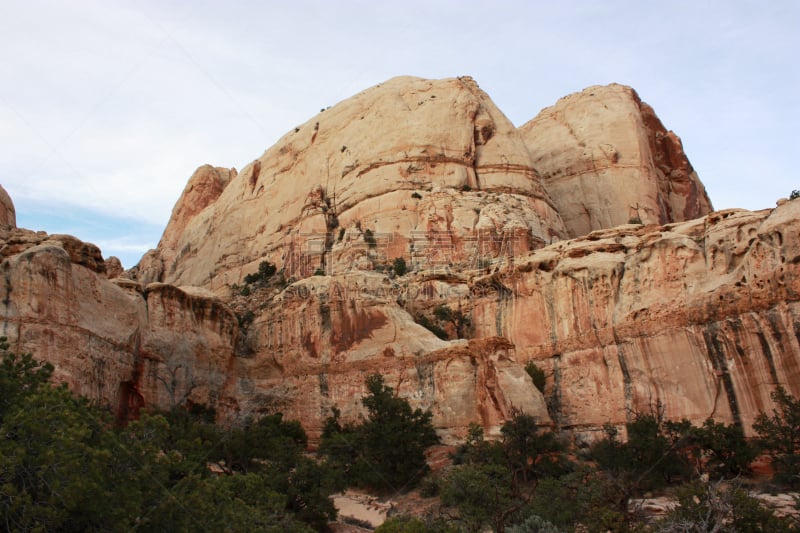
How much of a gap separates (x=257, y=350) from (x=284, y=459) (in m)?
14.9

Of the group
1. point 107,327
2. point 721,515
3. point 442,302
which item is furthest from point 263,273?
point 721,515

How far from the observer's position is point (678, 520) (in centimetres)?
1638

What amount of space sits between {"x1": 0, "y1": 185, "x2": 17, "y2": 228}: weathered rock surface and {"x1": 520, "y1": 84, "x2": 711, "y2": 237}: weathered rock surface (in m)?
41.1

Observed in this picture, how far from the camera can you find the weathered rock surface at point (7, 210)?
126ft

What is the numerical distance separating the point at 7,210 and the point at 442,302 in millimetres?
23949

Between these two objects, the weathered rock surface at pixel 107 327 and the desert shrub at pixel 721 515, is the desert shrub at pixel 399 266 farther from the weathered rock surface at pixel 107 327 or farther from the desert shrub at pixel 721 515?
the desert shrub at pixel 721 515

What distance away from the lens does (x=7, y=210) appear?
39.8 m

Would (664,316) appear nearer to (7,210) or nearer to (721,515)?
(721,515)

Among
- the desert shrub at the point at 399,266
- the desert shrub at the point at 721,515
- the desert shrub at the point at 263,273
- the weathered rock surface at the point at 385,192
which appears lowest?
the desert shrub at the point at 721,515

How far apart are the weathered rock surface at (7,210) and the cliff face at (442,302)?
7.12 meters

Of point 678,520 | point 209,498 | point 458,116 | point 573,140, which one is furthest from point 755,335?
point 573,140

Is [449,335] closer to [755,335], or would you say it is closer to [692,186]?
[755,335]

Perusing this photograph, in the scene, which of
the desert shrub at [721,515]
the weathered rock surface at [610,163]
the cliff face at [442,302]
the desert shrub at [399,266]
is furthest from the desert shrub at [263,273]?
the desert shrub at [721,515]

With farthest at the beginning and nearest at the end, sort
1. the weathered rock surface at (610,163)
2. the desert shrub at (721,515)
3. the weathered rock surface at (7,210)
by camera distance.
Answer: the weathered rock surface at (610,163)
the weathered rock surface at (7,210)
the desert shrub at (721,515)
